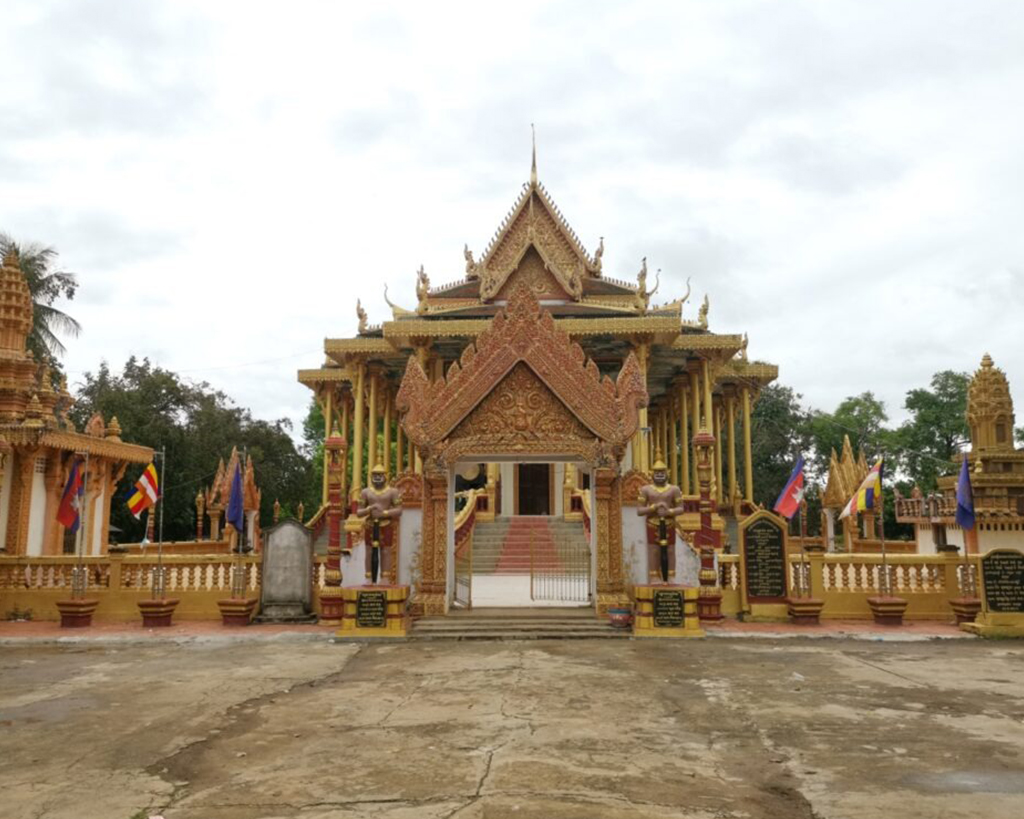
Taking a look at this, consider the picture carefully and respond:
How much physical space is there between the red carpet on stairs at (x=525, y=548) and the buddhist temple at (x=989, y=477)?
26.8 feet

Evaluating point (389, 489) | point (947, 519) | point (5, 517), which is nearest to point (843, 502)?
point (947, 519)

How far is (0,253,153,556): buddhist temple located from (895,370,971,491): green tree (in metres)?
35.3

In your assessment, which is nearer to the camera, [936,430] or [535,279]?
[535,279]

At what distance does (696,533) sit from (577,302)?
1418cm

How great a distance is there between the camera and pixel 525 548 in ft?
68.7

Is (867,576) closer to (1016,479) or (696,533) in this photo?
(696,533)

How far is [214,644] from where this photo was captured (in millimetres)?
11320

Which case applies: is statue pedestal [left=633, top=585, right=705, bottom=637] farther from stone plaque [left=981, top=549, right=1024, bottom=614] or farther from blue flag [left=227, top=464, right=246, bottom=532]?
blue flag [left=227, top=464, right=246, bottom=532]

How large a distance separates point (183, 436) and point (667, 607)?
26721 mm

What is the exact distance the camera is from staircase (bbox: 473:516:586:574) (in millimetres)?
19759

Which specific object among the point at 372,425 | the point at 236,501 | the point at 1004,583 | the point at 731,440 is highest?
the point at 372,425

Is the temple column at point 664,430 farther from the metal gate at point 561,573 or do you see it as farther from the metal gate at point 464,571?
the metal gate at point 464,571

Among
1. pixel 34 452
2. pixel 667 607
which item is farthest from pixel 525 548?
pixel 34 452

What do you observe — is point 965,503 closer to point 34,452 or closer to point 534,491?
point 34,452
